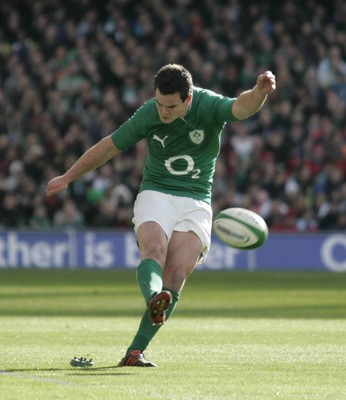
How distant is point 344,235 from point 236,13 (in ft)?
23.5

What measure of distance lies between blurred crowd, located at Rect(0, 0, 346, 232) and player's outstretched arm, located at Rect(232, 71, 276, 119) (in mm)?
17273

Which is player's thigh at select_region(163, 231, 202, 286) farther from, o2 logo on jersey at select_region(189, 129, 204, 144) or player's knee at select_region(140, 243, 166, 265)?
o2 logo on jersey at select_region(189, 129, 204, 144)

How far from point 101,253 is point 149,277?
18.4 metres

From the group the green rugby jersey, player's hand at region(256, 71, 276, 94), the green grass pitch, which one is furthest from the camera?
the green rugby jersey

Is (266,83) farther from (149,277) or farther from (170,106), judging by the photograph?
(149,277)

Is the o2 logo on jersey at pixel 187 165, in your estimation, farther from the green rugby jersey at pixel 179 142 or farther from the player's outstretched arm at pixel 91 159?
the player's outstretched arm at pixel 91 159

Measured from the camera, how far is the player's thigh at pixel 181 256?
984 cm

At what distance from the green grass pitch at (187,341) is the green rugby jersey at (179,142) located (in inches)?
55.7

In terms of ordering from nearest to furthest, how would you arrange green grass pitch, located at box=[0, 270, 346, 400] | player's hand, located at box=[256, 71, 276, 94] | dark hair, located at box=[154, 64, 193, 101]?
green grass pitch, located at box=[0, 270, 346, 400] → player's hand, located at box=[256, 71, 276, 94] → dark hair, located at box=[154, 64, 193, 101]

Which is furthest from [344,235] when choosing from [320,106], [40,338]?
[40,338]

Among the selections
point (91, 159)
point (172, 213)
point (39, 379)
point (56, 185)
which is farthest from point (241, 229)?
point (39, 379)

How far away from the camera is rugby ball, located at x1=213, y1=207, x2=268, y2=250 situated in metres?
10.1

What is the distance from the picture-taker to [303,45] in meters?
29.8

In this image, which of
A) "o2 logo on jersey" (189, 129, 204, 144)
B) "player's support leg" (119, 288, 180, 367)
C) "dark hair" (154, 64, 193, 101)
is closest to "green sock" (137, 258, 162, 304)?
"player's support leg" (119, 288, 180, 367)
